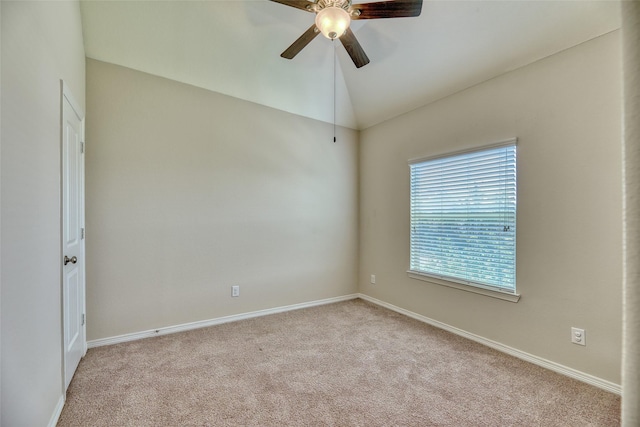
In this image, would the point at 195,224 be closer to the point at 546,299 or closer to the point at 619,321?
the point at 546,299

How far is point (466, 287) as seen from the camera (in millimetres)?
2924

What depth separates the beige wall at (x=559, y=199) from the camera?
209 cm

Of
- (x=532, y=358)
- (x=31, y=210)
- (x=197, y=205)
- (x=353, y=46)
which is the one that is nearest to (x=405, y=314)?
(x=532, y=358)

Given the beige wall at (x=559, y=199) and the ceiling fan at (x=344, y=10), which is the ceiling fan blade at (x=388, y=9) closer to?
the ceiling fan at (x=344, y=10)

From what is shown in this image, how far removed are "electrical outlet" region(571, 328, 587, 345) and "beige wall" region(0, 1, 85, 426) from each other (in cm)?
339

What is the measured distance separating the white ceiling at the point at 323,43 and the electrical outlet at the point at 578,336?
2.15 m

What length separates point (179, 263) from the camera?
3029 millimetres

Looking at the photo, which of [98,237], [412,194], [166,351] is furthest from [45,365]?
[412,194]

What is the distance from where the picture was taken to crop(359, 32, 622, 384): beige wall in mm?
2090

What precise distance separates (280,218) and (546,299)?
107 inches

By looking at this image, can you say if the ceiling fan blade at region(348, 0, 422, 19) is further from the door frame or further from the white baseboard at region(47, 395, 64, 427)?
the white baseboard at region(47, 395, 64, 427)

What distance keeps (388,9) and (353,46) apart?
0.42 m

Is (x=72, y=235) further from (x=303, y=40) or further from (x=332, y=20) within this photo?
(x=332, y=20)

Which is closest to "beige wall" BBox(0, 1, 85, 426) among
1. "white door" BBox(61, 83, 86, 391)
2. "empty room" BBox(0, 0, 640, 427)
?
"empty room" BBox(0, 0, 640, 427)
